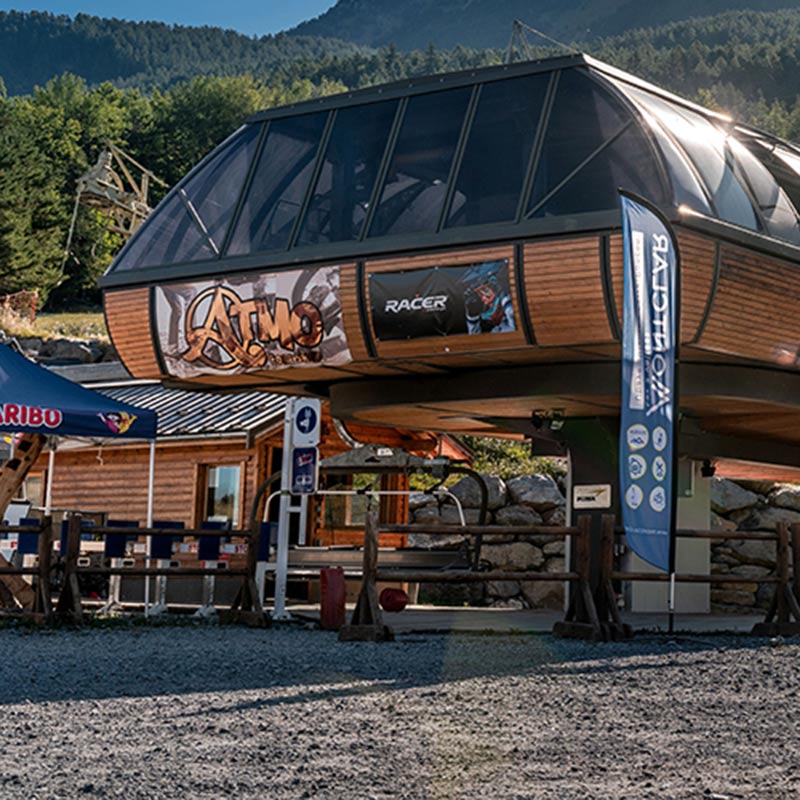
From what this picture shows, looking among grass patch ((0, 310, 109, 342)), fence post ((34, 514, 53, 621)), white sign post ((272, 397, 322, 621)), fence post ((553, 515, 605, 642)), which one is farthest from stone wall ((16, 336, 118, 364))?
fence post ((553, 515, 605, 642))

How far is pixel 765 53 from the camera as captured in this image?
154 m

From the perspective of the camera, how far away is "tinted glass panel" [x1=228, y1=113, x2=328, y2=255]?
1554 cm

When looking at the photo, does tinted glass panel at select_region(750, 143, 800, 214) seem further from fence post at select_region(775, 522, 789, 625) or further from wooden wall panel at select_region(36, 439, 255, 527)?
wooden wall panel at select_region(36, 439, 255, 527)

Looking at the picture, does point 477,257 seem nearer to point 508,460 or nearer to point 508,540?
point 508,540

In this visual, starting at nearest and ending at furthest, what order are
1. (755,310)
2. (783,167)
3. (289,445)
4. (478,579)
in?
(478,579) → (755,310) → (289,445) → (783,167)

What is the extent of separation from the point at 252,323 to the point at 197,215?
1.58 meters

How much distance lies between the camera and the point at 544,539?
22.8 metres

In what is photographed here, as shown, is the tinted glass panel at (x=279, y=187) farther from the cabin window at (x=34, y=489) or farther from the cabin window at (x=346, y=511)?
the cabin window at (x=34, y=489)

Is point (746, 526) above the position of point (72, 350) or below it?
below

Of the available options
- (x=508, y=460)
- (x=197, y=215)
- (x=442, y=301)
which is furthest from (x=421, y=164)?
(x=508, y=460)

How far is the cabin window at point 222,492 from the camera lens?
2142 centimetres

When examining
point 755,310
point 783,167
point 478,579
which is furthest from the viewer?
point 783,167

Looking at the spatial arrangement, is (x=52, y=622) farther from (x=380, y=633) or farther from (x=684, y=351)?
(x=684, y=351)

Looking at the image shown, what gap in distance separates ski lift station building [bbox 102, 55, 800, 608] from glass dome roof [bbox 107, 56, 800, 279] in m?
0.02
